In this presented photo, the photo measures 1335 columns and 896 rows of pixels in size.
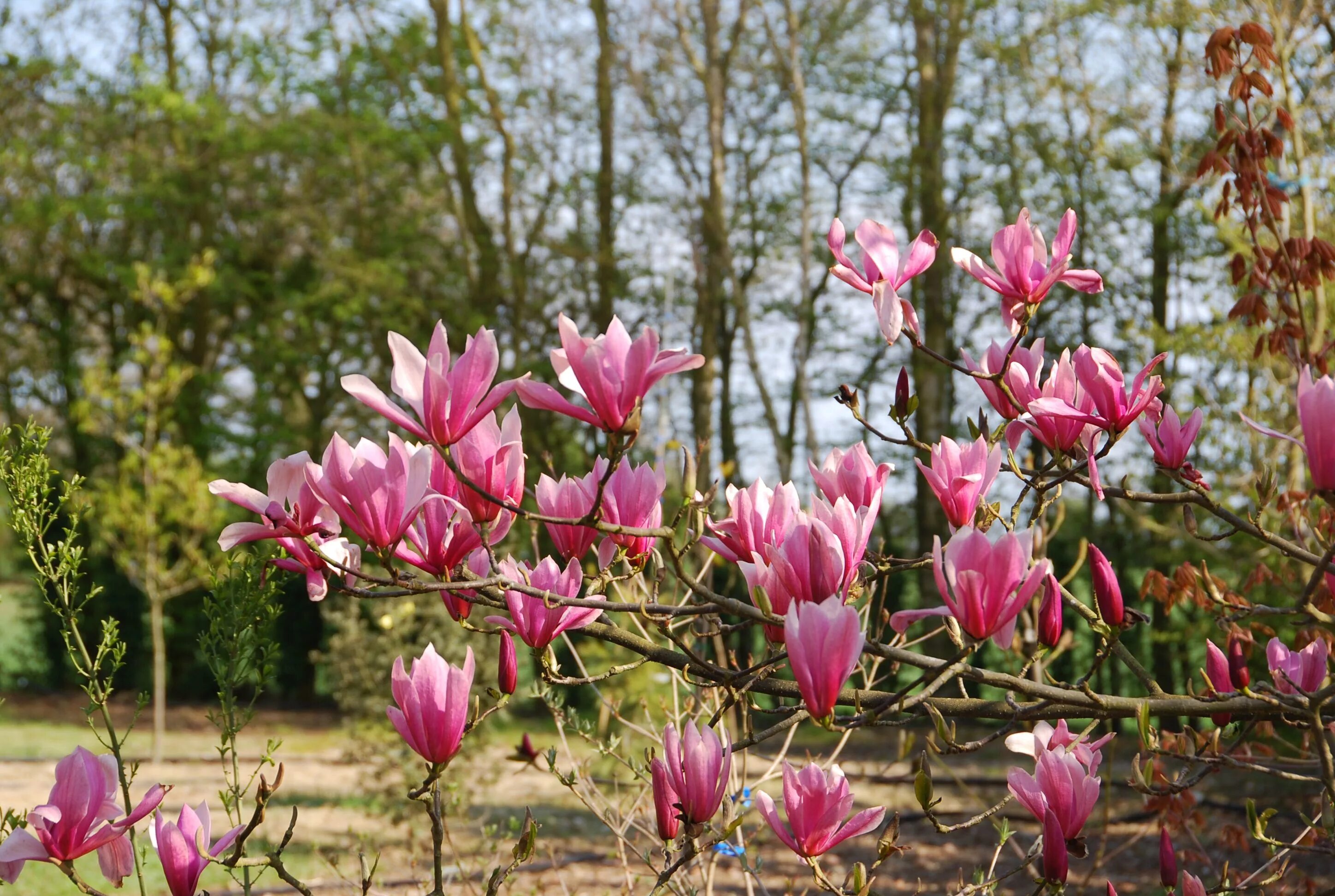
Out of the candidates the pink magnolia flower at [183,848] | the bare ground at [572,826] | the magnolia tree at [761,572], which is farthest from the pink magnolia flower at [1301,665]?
the bare ground at [572,826]

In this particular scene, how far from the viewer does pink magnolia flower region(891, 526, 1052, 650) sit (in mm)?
1003

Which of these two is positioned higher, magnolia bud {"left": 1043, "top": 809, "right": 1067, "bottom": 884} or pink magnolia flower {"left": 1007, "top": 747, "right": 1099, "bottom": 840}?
pink magnolia flower {"left": 1007, "top": 747, "right": 1099, "bottom": 840}

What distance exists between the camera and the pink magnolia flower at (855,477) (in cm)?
129

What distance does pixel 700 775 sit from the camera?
1.24 meters

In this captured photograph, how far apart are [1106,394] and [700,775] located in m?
0.61

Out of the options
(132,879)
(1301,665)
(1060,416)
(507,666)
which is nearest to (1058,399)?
(1060,416)

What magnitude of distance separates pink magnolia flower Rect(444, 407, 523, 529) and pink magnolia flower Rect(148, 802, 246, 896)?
0.44 metres

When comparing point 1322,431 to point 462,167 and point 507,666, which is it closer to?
point 507,666

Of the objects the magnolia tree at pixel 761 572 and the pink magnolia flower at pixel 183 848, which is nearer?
the magnolia tree at pixel 761 572

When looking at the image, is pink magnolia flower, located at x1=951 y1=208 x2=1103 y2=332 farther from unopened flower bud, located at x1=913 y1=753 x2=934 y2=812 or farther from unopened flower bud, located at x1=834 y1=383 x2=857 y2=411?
unopened flower bud, located at x1=913 y1=753 x2=934 y2=812

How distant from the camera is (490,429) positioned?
111 cm

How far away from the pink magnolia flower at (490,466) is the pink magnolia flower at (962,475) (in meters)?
0.44

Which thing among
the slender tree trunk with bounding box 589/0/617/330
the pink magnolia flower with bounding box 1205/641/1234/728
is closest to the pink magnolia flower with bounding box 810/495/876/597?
the pink magnolia flower with bounding box 1205/641/1234/728

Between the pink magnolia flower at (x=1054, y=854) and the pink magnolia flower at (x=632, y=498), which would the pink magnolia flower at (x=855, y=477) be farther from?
the pink magnolia flower at (x=1054, y=854)
